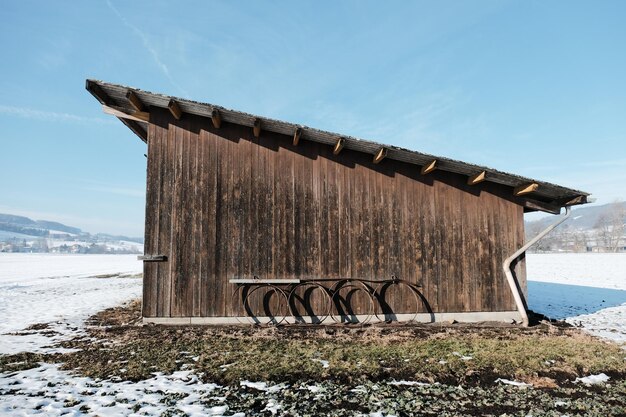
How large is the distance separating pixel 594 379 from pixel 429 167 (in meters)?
5.25

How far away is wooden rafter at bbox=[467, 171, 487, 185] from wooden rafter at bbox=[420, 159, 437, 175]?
3.37ft

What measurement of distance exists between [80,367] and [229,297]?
3.54m

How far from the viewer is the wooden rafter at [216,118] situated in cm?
861

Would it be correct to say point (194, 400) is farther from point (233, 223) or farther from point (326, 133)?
point (326, 133)

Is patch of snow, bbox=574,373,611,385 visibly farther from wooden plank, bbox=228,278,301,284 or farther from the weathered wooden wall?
wooden plank, bbox=228,278,301,284

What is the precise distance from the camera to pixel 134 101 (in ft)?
28.7

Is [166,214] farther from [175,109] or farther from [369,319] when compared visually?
[369,319]

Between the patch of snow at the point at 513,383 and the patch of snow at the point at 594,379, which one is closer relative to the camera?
the patch of snow at the point at 513,383

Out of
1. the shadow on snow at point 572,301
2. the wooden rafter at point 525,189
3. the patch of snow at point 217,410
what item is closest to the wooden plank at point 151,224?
the patch of snow at point 217,410

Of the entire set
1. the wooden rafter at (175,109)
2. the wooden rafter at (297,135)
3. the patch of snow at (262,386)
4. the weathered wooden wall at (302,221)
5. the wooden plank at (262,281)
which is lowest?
the patch of snow at (262,386)

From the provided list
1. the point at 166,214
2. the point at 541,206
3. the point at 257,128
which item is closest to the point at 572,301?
the point at 541,206

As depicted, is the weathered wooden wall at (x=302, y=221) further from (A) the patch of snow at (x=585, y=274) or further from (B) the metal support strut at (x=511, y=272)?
(A) the patch of snow at (x=585, y=274)

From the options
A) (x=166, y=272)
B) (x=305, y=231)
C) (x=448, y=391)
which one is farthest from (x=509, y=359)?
(x=166, y=272)

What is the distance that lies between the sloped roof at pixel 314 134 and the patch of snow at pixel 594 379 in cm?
473
